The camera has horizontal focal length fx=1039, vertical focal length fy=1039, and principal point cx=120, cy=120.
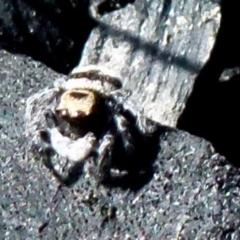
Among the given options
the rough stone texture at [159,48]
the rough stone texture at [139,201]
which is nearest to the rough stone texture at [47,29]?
the rough stone texture at [159,48]

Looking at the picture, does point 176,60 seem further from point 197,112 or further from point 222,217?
point 222,217

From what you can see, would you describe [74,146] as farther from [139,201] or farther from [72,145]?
[139,201]

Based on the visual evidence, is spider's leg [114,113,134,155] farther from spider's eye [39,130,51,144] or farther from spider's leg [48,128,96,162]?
spider's eye [39,130,51,144]

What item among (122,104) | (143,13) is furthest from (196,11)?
(122,104)

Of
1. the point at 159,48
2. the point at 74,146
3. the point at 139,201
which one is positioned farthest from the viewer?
the point at 159,48

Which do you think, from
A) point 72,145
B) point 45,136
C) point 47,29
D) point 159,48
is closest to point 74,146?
point 72,145

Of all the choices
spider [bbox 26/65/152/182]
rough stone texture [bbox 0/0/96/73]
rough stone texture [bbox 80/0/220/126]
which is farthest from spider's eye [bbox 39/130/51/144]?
rough stone texture [bbox 0/0/96/73]
